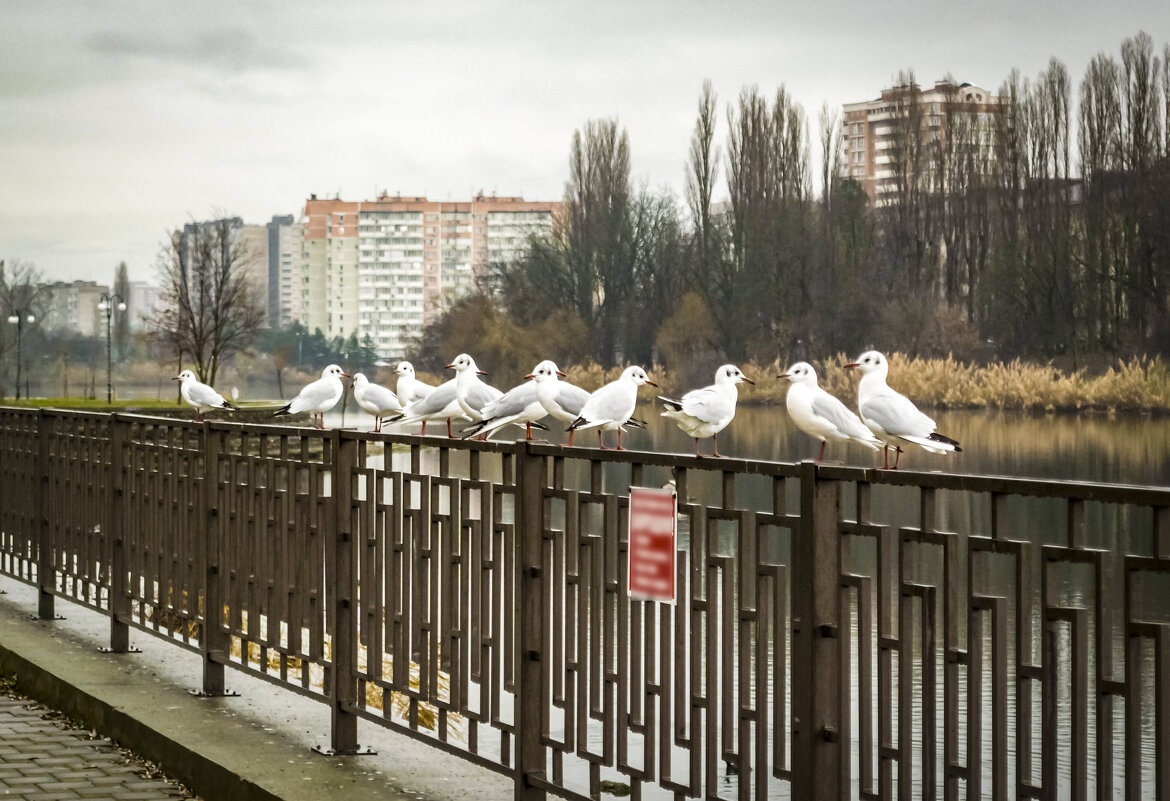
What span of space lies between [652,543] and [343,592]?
184 cm

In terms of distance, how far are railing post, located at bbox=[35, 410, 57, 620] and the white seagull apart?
2.14 meters

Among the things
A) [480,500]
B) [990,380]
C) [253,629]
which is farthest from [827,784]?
[990,380]

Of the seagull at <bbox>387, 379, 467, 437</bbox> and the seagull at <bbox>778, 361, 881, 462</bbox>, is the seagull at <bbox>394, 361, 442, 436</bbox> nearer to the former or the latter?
the seagull at <bbox>387, 379, 467, 437</bbox>

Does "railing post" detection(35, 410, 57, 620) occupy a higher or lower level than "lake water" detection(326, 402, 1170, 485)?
higher

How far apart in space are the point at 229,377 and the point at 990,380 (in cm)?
6298

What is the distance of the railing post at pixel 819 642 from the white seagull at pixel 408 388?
17.1 ft

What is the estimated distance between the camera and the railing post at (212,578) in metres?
6.31

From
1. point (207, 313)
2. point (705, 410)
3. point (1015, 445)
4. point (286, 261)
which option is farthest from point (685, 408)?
point (286, 261)

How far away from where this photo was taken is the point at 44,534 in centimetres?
847

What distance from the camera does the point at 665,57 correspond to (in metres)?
128

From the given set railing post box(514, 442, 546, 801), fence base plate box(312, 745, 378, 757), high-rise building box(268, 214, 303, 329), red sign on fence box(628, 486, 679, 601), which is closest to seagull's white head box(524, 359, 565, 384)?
fence base plate box(312, 745, 378, 757)

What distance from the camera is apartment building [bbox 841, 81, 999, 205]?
7225 cm

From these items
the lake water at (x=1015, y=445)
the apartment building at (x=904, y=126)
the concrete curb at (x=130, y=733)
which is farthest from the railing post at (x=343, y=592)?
the apartment building at (x=904, y=126)

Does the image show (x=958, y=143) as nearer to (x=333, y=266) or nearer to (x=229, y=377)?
(x=229, y=377)
